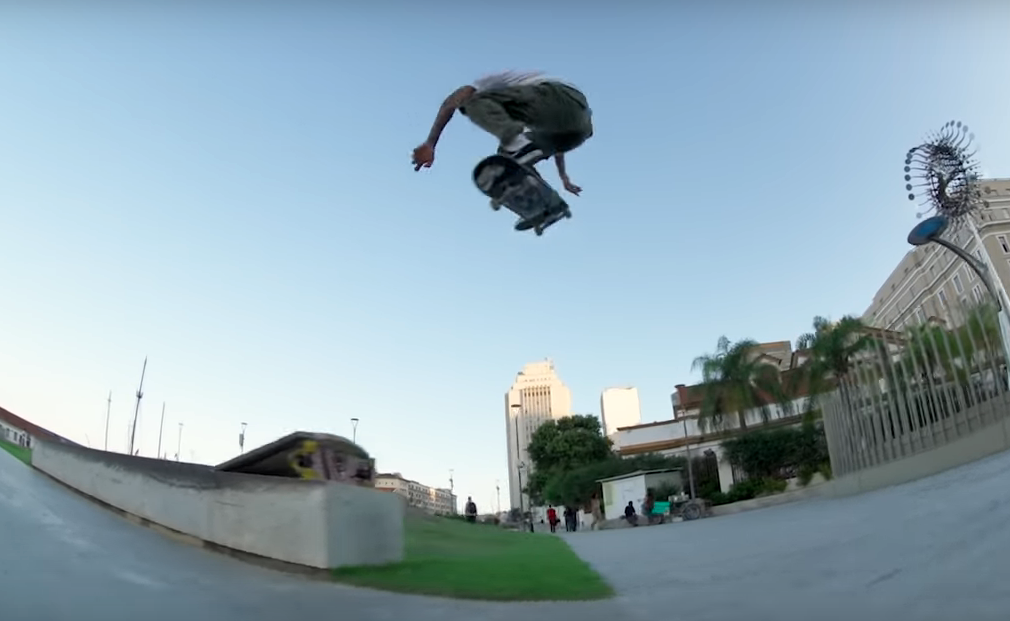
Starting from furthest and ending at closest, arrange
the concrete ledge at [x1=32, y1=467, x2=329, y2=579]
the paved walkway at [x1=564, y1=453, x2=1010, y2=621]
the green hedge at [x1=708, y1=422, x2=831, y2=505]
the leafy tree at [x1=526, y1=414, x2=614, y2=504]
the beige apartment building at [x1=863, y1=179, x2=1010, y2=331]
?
the leafy tree at [x1=526, y1=414, x2=614, y2=504] < the beige apartment building at [x1=863, y1=179, x2=1010, y2=331] < the green hedge at [x1=708, y1=422, x2=831, y2=505] < the concrete ledge at [x1=32, y1=467, x2=329, y2=579] < the paved walkway at [x1=564, y1=453, x2=1010, y2=621]

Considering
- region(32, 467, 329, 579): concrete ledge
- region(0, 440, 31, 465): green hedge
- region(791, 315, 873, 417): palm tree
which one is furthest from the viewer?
region(791, 315, 873, 417): palm tree

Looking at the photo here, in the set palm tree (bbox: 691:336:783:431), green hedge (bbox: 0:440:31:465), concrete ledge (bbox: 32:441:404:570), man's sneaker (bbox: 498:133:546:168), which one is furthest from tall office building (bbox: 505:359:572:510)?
man's sneaker (bbox: 498:133:546:168)

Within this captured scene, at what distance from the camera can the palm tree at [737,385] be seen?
37.2m

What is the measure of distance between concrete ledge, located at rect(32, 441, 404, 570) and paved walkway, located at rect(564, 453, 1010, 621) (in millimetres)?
2778

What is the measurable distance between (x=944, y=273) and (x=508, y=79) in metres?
73.9

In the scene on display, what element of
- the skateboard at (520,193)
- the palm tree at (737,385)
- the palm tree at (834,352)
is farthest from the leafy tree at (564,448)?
the skateboard at (520,193)

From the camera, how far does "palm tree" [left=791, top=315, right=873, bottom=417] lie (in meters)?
27.5

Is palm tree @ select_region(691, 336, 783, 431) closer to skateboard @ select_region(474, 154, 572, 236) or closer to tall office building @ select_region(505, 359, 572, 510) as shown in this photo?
skateboard @ select_region(474, 154, 572, 236)

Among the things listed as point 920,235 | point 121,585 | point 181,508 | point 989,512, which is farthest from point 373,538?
point 920,235

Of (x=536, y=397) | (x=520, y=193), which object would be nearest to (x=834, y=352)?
(x=520, y=193)

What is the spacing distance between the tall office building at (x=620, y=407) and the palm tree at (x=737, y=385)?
69712mm

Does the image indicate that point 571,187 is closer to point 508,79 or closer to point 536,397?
point 508,79

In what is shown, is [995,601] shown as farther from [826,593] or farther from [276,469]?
[276,469]

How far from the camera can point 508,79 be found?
441cm
